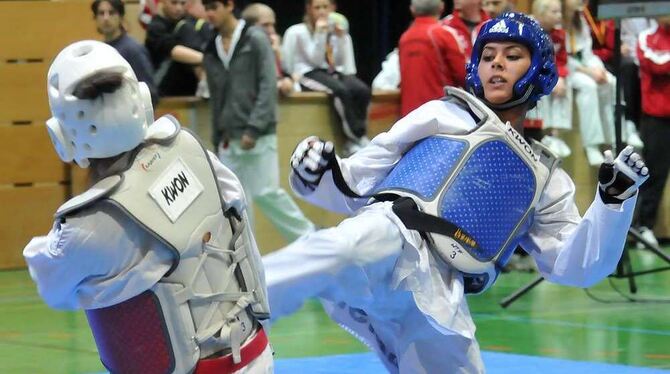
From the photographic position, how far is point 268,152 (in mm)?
9664

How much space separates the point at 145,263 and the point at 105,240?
0.14 meters

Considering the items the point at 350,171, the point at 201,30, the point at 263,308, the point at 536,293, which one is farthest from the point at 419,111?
the point at 201,30

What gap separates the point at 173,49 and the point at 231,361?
6828 millimetres

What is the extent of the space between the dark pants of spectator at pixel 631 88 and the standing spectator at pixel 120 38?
4360 mm

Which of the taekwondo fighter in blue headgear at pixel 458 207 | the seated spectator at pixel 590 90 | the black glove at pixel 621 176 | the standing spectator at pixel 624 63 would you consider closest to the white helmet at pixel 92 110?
the taekwondo fighter in blue headgear at pixel 458 207

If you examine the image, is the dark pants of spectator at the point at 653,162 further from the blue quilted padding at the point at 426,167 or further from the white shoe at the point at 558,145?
the blue quilted padding at the point at 426,167

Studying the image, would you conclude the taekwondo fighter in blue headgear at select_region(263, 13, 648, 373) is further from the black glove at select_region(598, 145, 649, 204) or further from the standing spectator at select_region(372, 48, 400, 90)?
the standing spectator at select_region(372, 48, 400, 90)

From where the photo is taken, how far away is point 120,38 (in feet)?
30.7

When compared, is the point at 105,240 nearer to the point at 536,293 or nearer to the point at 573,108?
the point at 536,293

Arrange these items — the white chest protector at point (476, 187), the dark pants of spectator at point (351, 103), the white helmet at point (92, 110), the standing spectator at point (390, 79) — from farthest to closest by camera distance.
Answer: the standing spectator at point (390, 79) → the dark pants of spectator at point (351, 103) → the white chest protector at point (476, 187) → the white helmet at point (92, 110)

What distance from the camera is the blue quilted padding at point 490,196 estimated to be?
4594 millimetres

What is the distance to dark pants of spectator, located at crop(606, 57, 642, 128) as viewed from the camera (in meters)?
11.5

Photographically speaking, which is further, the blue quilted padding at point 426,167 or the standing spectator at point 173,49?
the standing spectator at point 173,49

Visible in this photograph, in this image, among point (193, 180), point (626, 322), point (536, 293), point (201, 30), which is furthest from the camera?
point (201, 30)
